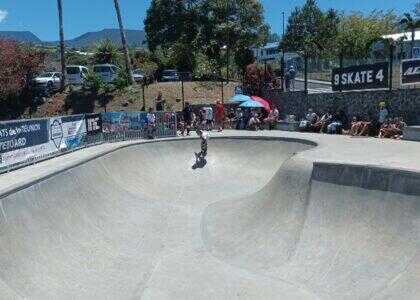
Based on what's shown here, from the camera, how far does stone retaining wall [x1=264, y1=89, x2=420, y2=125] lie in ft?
63.0

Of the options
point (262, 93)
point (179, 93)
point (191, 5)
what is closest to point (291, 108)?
point (262, 93)

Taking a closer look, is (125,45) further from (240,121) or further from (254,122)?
(254,122)

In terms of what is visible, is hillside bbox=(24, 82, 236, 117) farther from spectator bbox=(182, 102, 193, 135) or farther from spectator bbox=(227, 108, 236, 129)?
spectator bbox=(182, 102, 193, 135)

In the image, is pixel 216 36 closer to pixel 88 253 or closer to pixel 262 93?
pixel 262 93

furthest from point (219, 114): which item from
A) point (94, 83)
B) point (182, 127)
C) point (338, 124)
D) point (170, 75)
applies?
point (170, 75)

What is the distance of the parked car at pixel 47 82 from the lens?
39.4m

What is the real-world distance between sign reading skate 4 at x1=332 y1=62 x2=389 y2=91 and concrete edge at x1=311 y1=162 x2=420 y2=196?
28.1 ft

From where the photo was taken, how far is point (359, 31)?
57938 mm

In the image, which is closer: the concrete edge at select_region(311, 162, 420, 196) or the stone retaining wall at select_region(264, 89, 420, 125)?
the concrete edge at select_region(311, 162, 420, 196)

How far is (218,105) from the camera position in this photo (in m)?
25.3

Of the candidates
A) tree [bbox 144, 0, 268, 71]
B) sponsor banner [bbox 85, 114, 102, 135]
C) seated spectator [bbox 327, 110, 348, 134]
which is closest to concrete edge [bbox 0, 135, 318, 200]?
sponsor banner [bbox 85, 114, 102, 135]

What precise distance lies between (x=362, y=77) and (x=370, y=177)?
34.4ft

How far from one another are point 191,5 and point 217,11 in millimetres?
2627

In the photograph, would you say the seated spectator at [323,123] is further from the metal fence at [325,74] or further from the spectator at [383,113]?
the spectator at [383,113]
